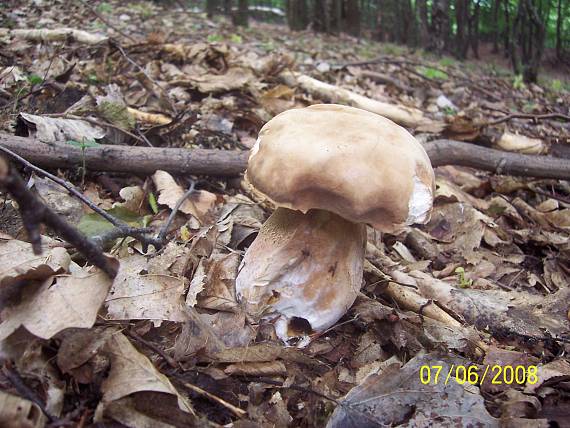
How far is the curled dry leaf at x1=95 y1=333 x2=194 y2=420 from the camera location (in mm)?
1325

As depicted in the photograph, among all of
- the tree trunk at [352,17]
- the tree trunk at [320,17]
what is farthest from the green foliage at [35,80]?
the tree trunk at [352,17]

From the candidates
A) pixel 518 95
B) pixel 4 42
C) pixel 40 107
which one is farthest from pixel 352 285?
pixel 518 95

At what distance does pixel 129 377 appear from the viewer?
1.36 metres

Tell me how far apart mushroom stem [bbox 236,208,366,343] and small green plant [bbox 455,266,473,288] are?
0.90 m

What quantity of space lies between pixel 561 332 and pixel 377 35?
2142cm

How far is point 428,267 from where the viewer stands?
2.69 metres

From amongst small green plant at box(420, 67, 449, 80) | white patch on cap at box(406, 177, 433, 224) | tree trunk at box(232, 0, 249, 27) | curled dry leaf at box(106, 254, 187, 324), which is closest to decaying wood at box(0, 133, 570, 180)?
curled dry leaf at box(106, 254, 187, 324)

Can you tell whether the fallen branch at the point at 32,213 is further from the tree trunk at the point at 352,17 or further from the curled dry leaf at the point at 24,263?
the tree trunk at the point at 352,17

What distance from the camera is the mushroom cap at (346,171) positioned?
1490mm

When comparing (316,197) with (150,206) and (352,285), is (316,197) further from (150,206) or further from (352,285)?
(150,206)

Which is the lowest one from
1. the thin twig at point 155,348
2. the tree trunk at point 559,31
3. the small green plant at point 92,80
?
the tree trunk at point 559,31

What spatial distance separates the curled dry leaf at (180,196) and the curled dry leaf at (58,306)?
1092mm
